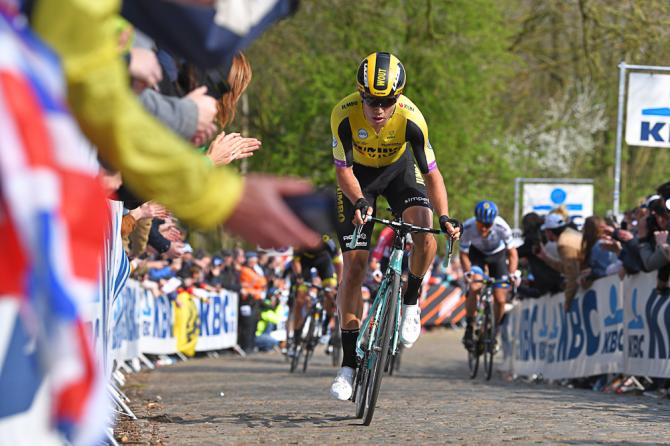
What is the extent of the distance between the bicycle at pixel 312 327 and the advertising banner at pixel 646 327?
17.4 feet

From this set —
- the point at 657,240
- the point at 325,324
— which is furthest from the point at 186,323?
the point at 657,240

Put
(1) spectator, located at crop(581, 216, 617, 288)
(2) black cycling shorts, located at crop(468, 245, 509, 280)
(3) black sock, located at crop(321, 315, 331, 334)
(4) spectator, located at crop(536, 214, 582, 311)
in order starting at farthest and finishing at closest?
(3) black sock, located at crop(321, 315, 331, 334) < (2) black cycling shorts, located at crop(468, 245, 509, 280) < (4) spectator, located at crop(536, 214, 582, 311) < (1) spectator, located at crop(581, 216, 617, 288)

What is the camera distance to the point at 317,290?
18.8 m

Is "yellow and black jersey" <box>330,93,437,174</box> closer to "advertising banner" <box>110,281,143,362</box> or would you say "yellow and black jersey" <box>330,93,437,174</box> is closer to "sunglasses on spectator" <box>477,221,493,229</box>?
"advertising banner" <box>110,281,143,362</box>

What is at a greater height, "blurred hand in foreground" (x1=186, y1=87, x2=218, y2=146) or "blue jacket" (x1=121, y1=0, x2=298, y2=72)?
"blue jacket" (x1=121, y1=0, x2=298, y2=72)

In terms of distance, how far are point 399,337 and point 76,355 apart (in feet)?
21.9

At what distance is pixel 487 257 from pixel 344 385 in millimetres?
8386

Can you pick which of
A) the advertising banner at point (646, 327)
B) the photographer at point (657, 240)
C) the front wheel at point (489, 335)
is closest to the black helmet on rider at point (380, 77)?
the photographer at point (657, 240)

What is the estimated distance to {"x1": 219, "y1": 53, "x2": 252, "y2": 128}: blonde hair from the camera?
477 cm

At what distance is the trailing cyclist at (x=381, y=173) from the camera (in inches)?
340

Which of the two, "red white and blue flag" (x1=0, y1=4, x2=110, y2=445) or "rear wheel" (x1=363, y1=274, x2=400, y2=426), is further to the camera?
"rear wheel" (x1=363, y1=274, x2=400, y2=426)

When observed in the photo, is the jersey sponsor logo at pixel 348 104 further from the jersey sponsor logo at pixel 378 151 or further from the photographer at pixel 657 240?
the photographer at pixel 657 240

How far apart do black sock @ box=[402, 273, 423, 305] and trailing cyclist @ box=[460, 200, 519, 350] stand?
23.0ft

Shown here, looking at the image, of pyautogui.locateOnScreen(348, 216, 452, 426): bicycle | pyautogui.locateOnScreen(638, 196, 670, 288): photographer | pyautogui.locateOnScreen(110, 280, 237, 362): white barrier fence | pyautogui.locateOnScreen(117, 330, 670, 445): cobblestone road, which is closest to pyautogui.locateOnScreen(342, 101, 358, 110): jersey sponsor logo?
pyautogui.locateOnScreen(348, 216, 452, 426): bicycle
